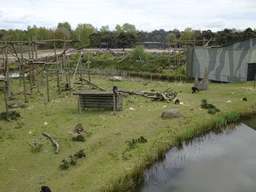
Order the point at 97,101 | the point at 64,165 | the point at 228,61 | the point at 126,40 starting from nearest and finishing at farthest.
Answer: the point at 64,165 < the point at 97,101 < the point at 228,61 < the point at 126,40

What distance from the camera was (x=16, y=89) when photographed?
25.3 meters

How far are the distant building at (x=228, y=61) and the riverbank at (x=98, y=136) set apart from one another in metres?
8.61

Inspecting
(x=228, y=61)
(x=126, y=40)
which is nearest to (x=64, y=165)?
(x=228, y=61)

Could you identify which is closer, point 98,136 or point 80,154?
point 80,154

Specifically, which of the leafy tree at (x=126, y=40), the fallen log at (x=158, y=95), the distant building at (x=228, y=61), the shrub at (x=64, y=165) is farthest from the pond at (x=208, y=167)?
the leafy tree at (x=126, y=40)

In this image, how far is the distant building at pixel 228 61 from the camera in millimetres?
29578

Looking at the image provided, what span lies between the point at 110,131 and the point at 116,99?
4135mm

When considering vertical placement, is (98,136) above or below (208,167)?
above

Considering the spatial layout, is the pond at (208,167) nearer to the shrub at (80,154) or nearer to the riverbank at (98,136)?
the riverbank at (98,136)

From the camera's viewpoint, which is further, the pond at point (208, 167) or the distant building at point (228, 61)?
the distant building at point (228, 61)

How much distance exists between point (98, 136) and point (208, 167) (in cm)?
612

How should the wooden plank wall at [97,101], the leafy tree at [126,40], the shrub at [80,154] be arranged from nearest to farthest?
the shrub at [80,154], the wooden plank wall at [97,101], the leafy tree at [126,40]

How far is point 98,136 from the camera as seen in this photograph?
13461 millimetres

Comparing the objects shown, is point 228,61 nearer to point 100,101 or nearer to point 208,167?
point 100,101
